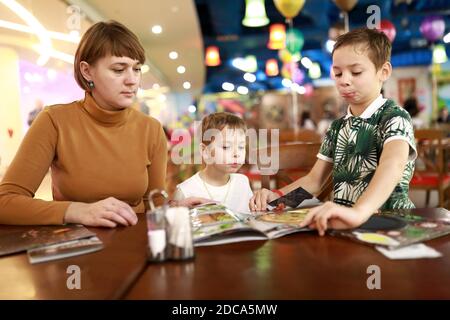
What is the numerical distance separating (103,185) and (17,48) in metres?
3.84

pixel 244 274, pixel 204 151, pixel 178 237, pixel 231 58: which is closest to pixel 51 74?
pixel 204 151

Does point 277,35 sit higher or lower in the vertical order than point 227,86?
lower

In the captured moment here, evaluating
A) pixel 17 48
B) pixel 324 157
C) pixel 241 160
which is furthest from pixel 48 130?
pixel 17 48

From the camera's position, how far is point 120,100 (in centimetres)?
143

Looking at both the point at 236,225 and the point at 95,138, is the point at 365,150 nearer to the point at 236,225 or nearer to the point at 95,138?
the point at 236,225

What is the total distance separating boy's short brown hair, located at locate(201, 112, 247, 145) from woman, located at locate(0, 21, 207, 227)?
330mm

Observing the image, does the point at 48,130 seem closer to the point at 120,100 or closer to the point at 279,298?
the point at 120,100

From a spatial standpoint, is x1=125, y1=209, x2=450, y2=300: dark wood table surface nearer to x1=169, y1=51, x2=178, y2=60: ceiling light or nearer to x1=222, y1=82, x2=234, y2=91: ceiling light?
x1=169, y1=51, x2=178, y2=60: ceiling light

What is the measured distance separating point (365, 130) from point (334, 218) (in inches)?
22.5

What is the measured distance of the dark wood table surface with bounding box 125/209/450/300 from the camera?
65cm

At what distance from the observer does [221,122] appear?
178cm
